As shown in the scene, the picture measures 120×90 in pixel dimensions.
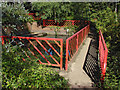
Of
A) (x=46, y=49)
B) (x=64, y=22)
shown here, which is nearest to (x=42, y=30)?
(x=64, y=22)

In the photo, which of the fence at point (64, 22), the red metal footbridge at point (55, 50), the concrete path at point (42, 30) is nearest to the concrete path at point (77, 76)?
the red metal footbridge at point (55, 50)

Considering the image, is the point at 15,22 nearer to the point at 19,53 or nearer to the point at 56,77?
the point at 19,53

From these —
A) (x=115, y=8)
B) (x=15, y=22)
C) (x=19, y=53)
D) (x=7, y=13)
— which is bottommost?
(x=19, y=53)

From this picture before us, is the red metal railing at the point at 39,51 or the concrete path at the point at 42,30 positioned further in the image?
the concrete path at the point at 42,30

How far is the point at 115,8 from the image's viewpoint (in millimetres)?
11109

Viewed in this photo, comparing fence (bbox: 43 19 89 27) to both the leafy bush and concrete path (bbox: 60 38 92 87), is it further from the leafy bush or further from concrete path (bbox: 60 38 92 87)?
the leafy bush

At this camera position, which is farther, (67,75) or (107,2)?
(107,2)

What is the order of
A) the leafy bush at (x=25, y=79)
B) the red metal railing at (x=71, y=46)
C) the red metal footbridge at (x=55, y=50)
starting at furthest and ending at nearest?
the red metal railing at (x=71, y=46), the red metal footbridge at (x=55, y=50), the leafy bush at (x=25, y=79)

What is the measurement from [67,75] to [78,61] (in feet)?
4.26

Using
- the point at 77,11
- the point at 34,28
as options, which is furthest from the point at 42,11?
the point at 77,11

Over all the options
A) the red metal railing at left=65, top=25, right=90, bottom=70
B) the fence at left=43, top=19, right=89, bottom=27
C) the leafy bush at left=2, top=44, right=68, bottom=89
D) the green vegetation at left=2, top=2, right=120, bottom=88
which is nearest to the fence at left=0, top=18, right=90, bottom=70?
the red metal railing at left=65, top=25, right=90, bottom=70

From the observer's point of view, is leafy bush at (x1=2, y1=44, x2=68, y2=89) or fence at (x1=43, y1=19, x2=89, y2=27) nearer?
leafy bush at (x1=2, y1=44, x2=68, y2=89)

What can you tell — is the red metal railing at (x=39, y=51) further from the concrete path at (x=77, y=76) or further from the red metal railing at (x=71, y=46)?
the concrete path at (x=77, y=76)

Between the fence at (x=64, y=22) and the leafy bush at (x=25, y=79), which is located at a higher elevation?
the fence at (x=64, y=22)
